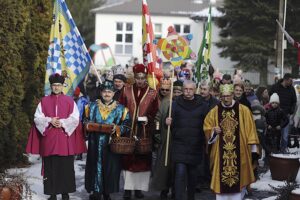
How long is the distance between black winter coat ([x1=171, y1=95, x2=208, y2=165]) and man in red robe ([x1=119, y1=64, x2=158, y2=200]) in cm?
87

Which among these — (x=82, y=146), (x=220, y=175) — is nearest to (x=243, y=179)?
(x=220, y=175)

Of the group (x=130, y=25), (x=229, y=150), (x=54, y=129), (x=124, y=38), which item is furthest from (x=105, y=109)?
(x=130, y=25)

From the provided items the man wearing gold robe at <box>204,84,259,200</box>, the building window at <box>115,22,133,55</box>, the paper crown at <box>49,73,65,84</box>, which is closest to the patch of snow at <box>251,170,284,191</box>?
the man wearing gold robe at <box>204,84,259,200</box>

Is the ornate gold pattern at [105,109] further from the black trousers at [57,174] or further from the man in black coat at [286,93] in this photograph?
the man in black coat at [286,93]

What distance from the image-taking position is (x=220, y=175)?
7598mm

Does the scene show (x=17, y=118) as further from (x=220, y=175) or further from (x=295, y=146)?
(x=295, y=146)

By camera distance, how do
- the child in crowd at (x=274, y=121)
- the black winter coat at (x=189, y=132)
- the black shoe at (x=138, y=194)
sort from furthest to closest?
the child in crowd at (x=274, y=121) → the black shoe at (x=138, y=194) → the black winter coat at (x=189, y=132)

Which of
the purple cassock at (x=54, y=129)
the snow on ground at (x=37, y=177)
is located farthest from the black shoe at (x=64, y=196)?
the purple cassock at (x=54, y=129)

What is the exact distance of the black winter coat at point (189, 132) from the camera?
26.1 feet

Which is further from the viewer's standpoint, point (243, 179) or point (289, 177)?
point (289, 177)

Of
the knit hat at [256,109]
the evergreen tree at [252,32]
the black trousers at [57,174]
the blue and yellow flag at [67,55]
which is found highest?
the evergreen tree at [252,32]

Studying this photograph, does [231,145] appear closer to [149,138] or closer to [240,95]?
[149,138]

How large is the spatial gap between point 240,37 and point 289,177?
25751 millimetres

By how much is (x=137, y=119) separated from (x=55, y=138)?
4.37 feet
